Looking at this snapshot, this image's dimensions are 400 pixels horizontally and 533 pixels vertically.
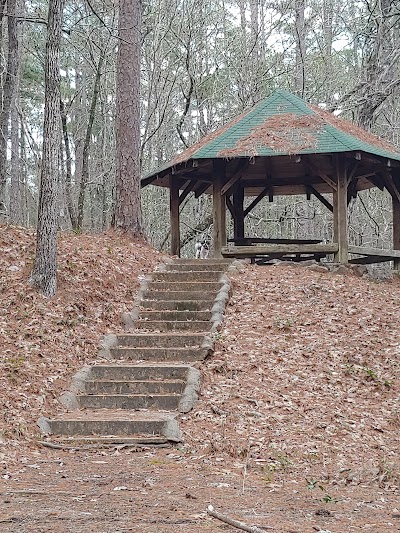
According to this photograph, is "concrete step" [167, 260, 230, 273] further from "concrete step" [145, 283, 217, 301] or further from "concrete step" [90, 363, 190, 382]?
"concrete step" [90, 363, 190, 382]

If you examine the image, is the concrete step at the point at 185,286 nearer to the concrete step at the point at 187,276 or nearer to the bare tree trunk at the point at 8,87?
the concrete step at the point at 187,276

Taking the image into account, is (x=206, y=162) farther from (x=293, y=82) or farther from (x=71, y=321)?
(x=293, y=82)

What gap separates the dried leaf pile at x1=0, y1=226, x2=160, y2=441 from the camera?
6863 mm

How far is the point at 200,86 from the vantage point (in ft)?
63.8

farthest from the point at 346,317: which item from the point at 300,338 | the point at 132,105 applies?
the point at 132,105

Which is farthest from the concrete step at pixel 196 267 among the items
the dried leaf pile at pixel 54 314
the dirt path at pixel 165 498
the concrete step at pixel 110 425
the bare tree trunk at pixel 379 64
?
the bare tree trunk at pixel 379 64

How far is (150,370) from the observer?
25.3 ft

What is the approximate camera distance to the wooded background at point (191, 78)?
1561cm

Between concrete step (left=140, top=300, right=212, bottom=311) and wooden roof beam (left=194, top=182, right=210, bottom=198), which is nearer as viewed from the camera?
concrete step (left=140, top=300, right=212, bottom=311)

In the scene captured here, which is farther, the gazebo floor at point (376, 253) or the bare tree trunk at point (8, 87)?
the gazebo floor at point (376, 253)

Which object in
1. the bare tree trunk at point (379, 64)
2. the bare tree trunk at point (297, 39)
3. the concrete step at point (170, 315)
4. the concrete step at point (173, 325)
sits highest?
the bare tree trunk at point (297, 39)

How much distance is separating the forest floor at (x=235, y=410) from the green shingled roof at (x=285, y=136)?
2.39 meters

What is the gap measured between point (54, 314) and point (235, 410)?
3.10m

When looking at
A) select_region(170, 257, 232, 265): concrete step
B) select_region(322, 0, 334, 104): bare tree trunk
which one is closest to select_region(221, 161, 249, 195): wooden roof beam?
select_region(170, 257, 232, 265): concrete step
